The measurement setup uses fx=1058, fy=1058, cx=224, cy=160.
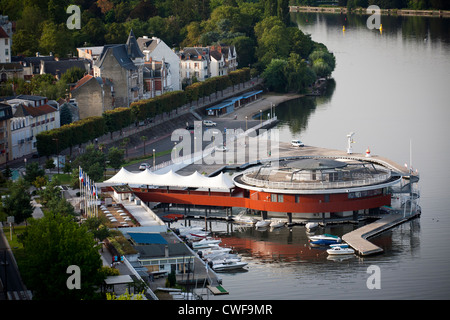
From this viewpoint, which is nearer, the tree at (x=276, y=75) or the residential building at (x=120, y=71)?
the residential building at (x=120, y=71)

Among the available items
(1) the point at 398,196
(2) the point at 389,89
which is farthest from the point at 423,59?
(1) the point at 398,196

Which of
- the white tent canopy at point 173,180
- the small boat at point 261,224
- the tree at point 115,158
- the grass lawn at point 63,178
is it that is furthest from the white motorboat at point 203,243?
the tree at point 115,158

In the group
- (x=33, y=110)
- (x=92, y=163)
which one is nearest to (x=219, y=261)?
(x=92, y=163)

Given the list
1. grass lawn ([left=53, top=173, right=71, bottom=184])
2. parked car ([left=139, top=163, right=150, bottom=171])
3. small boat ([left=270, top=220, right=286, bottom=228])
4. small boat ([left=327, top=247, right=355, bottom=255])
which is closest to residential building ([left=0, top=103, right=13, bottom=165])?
grass lawn ([left=53, top=173, right=71, bottom=184])

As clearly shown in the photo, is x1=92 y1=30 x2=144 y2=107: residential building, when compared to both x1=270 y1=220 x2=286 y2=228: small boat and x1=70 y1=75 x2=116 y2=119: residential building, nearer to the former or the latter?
x1=70 y1=75 x2=116 y2=119: residential building

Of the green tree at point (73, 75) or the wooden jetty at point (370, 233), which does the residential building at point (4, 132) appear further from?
the wooden jetty at point (370, 233)
